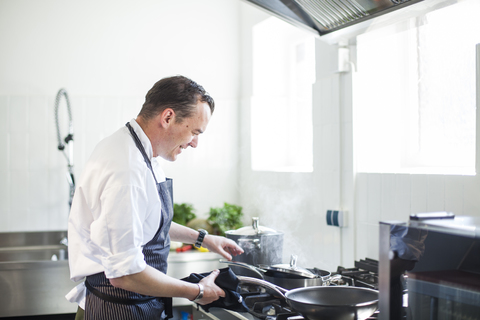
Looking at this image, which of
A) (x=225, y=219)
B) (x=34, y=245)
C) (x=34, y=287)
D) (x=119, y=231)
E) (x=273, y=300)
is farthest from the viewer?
(x=34, y=245)

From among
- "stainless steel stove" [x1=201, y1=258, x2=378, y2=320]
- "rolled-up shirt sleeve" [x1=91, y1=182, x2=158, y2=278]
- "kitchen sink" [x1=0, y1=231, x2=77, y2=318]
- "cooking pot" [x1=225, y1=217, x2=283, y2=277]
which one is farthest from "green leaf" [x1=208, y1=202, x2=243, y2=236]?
"rolled-up shirt sleeve" [x1=91, y1=182, x2=158, y2=278]

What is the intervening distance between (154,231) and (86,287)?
0.29 m

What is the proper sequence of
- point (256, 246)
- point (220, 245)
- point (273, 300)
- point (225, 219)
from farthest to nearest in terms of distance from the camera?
point (225, 219)
point (256, 246)
point (220, 245)
point (273, 300)

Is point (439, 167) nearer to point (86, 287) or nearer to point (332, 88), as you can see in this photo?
point (332, 88)

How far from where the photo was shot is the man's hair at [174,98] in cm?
133

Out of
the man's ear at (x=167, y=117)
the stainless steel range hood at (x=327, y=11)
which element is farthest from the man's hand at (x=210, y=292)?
the stainless steel range hood at (x=327, y=11)

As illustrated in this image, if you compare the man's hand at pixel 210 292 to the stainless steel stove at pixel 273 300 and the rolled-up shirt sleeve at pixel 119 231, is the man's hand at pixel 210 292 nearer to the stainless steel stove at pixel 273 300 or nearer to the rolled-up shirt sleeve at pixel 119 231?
the stainless steel stove at pixel 273 300

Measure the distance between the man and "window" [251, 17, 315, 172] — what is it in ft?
5.83

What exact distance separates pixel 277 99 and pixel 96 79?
4.06 feet

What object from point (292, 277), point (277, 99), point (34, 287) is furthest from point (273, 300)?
point (277, 99)

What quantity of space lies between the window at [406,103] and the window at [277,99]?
3.49ft

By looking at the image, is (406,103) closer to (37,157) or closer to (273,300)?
(273,300)

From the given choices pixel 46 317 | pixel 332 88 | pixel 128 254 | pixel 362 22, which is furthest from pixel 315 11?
pixel 46 317

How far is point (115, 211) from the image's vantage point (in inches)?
44.4
